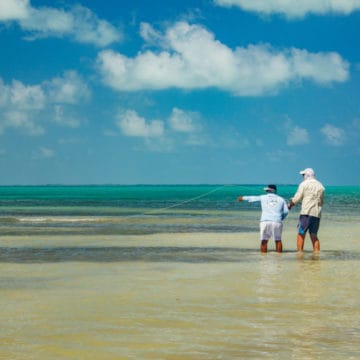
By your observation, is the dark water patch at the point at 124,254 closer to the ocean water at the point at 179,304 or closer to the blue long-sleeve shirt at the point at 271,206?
the ocean water at the point at 179,304

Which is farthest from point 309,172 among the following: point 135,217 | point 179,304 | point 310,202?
point 135,217

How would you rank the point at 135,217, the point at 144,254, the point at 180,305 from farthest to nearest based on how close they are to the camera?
1. the point at 135,217
2. the point at 144,254
3. the point at 180,305

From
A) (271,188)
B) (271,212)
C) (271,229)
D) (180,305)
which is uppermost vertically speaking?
(271,188)

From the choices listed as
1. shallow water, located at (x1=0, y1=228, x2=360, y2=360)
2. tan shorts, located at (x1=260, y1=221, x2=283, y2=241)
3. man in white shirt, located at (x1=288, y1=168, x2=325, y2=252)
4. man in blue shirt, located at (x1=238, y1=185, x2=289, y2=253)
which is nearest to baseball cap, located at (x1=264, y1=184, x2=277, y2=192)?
man in blue shirt, located at (x1=238, y1=185, x2=289, y2=253)

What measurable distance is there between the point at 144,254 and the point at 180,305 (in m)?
6.60

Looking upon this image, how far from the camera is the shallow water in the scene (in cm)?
633

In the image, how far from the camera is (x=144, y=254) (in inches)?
586

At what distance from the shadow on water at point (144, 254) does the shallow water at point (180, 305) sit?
41mm

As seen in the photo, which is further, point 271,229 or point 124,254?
point 124,254

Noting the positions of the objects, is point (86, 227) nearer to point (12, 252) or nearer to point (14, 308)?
point (12, 252)

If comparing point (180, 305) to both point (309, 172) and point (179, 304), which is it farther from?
point (309, 172)

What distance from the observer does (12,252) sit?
15203 millimetres

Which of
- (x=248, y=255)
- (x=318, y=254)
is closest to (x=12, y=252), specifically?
(x=248, y=255)

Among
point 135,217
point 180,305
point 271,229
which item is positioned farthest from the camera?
point 135,217
